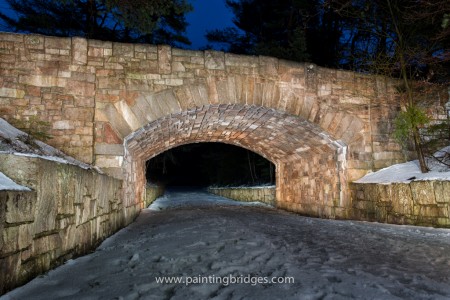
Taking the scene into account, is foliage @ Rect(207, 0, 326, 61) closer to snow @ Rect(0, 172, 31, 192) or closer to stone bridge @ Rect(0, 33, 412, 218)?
stone bridge @ Rect(0, 33, 412, 218)

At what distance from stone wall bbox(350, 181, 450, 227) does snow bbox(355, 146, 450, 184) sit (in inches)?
5.8

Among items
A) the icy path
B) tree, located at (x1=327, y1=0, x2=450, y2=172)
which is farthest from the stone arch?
the icy path

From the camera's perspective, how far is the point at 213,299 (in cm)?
196

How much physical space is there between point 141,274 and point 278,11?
15.5 m

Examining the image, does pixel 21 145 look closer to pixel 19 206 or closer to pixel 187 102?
pixel 19 206

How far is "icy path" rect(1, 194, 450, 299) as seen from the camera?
6.77 feet

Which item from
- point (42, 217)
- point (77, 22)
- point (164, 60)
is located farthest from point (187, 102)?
point (77, 22)

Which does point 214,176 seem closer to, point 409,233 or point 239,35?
point 239,35

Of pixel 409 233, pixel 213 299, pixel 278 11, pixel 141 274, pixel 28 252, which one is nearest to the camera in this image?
pixel 213 299

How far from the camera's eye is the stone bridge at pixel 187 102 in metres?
5.46

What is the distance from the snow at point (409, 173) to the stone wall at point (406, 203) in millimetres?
147

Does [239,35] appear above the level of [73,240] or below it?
above

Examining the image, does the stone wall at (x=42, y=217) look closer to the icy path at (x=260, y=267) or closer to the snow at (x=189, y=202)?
the icy path at (x=260, y=267)

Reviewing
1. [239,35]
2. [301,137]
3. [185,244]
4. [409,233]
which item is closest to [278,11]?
[239,35]
